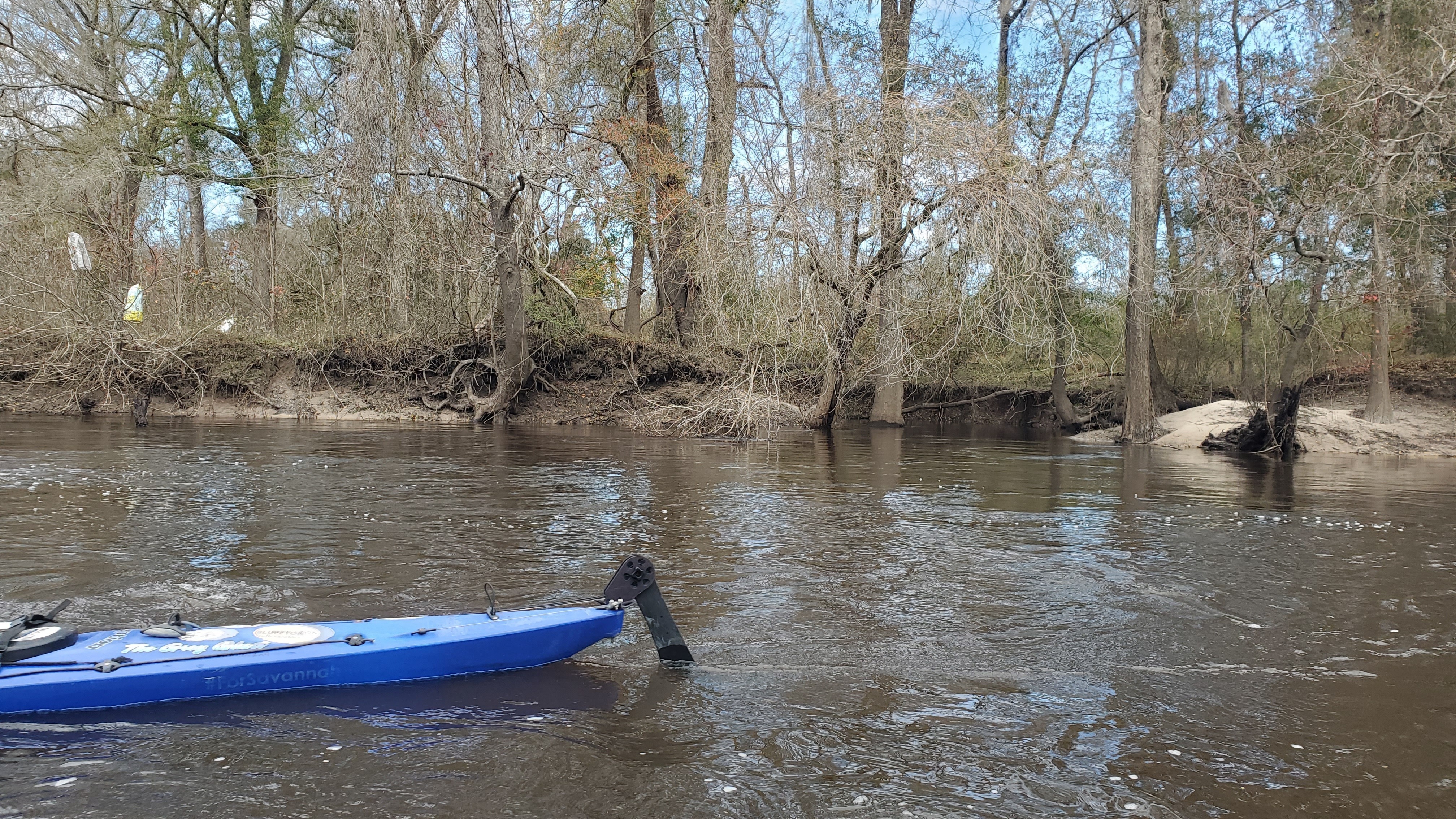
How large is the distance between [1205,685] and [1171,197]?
17200 millimetres

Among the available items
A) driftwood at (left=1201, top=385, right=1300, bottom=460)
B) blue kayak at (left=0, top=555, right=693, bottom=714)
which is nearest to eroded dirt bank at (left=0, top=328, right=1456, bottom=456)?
driftwood at (left=1201, top=385, right=1300, bottom=460)

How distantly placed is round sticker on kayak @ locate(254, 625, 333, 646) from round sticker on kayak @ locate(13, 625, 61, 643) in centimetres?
69

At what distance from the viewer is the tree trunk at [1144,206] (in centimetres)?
1546

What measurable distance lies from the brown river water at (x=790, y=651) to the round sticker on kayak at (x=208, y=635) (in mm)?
249

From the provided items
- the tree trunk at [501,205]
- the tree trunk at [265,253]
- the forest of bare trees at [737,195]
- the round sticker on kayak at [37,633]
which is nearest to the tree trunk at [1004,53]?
the forest of bare trees at [737,195]

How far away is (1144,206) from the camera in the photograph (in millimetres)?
16219

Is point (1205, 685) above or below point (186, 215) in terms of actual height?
below

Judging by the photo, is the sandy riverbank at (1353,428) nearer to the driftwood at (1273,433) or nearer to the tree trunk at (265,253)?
the driftwood at (1273,433)

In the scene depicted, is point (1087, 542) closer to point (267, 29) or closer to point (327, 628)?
point (327, 628)

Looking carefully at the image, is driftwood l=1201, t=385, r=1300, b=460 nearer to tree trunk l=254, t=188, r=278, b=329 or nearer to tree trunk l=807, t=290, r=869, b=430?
tree trunk l=807, t=290, r=869, b=430

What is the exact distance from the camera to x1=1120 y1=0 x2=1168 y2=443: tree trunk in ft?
50.7


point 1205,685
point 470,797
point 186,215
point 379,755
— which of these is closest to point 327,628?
point 379,755

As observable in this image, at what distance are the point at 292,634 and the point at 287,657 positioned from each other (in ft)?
0.62

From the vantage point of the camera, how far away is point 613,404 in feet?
66.7
